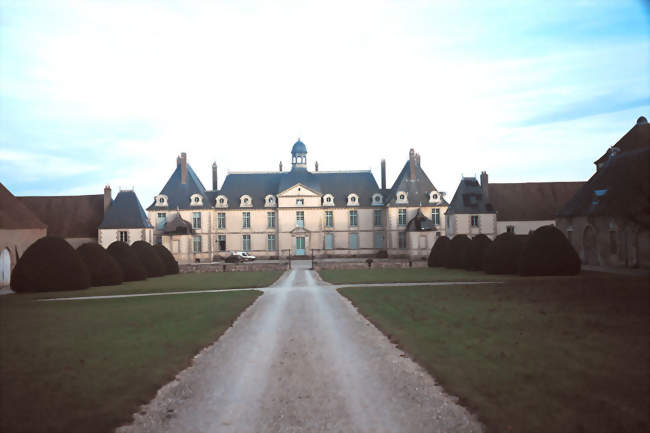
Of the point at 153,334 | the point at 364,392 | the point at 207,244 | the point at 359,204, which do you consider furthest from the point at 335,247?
the point at 364,392

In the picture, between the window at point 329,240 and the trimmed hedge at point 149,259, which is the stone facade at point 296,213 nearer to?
the window at point 329,240

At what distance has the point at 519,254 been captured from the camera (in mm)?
25562

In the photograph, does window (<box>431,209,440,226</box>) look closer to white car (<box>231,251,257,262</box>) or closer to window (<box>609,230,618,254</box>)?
white car (<box>231,251,257,262</box>)

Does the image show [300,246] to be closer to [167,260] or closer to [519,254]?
[167,260]

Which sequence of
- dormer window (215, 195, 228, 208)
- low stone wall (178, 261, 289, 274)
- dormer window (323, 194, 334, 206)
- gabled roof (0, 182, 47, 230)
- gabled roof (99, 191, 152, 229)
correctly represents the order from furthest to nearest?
dormer window (323, 194, 334, 206) → dormer window (215, 195, 228, 208) → gabled roof (99, 191, 152, 229) → low stone wall (178, 261, 289, 274) → gabled roof (0, 182, 47, 230)

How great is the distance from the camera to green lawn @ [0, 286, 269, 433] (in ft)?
20.4

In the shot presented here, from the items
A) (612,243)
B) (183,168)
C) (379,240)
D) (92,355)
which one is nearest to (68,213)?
(183,168)

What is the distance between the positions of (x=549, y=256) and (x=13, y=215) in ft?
90.4

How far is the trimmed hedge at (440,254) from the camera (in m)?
33.0

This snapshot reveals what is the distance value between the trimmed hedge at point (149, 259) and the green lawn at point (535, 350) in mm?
17790

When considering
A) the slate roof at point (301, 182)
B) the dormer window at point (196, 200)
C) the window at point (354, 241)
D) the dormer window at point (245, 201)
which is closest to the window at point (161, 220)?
the dormer window at point (196, 200)

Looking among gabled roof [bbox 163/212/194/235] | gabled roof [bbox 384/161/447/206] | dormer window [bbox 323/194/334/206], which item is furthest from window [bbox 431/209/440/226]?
gabled roof [bbox 163/212/194/235]

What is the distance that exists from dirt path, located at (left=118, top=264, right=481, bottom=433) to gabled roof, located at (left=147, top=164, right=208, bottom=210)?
127 ft

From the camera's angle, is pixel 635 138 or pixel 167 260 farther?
pixel 635 138
